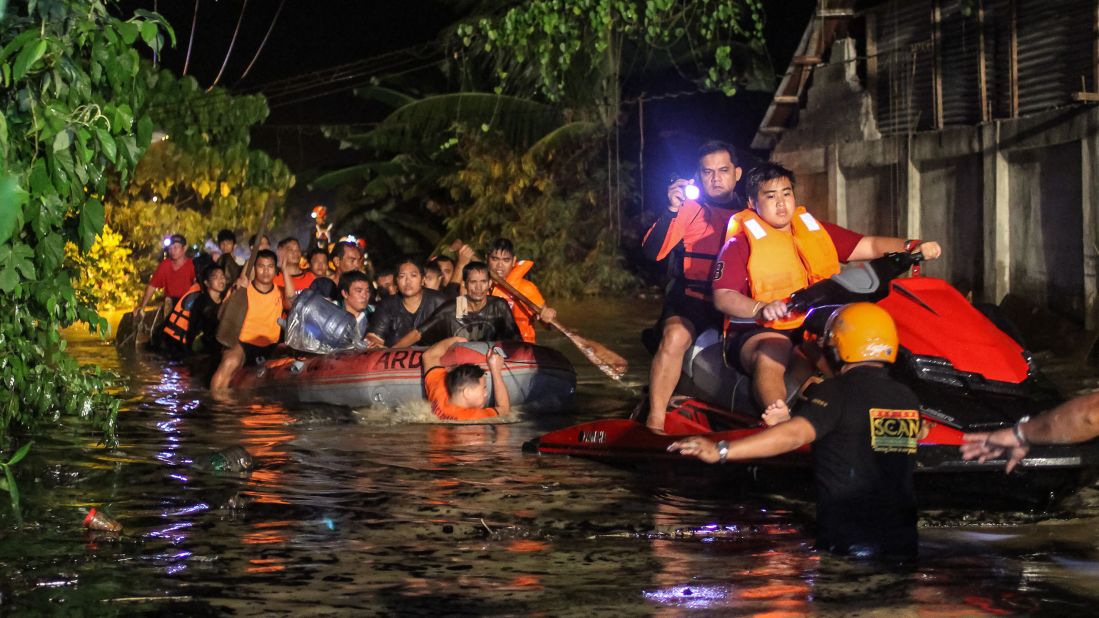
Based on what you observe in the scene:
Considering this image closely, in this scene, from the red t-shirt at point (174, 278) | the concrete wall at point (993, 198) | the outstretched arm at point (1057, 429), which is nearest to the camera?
the outstretched arm at point (1057, 429)

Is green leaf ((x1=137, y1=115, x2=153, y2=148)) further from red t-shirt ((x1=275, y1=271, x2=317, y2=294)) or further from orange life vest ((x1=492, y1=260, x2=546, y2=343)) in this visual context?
red t-shirt ((x1=275, y1=271, x2=317, y2=294))

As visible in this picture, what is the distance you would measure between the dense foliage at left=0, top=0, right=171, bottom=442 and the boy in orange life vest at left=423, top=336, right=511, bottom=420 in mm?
3914

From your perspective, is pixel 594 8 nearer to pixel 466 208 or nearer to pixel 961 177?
pixel 961 177

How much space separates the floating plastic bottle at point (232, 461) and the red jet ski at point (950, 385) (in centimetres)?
291

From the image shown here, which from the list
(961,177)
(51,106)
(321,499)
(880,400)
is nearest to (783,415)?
(880,400)

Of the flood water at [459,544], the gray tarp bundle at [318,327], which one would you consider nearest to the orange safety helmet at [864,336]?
the flood water at [459,544]

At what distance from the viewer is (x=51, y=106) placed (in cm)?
706

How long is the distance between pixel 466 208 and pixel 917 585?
21.9m

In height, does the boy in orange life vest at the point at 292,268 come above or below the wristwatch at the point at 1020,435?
above

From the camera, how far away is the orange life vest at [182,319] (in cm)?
1773

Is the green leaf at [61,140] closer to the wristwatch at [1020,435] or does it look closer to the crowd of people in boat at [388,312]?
the wristwatch at [1020,435]

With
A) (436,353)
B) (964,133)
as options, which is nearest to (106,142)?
(436,353)

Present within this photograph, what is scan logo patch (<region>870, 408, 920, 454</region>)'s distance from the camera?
239 inches

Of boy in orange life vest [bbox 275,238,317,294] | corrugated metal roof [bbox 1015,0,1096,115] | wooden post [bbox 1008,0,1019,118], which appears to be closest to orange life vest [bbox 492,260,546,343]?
boy in orange life vest [bbox 275,238,317,294]
